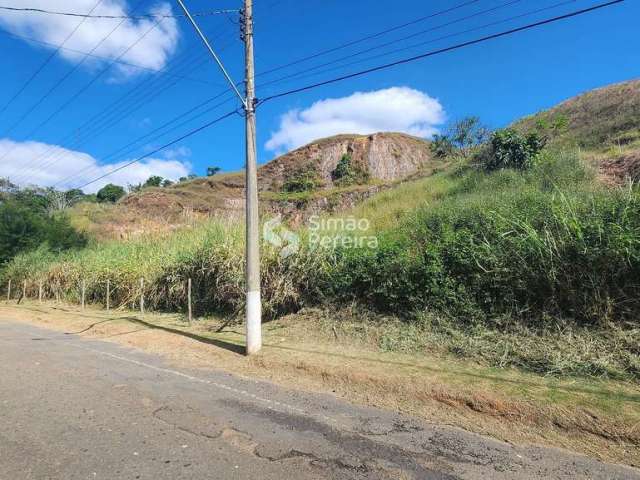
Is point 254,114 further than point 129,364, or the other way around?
point 254,114

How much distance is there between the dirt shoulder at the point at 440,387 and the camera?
4250 millimetres

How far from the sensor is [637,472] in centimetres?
353

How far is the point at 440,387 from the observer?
5.46m

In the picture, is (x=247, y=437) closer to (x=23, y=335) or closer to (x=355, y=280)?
(x=355, y=280)

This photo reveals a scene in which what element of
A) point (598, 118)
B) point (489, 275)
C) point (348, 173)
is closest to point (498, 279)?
point (489, 275)

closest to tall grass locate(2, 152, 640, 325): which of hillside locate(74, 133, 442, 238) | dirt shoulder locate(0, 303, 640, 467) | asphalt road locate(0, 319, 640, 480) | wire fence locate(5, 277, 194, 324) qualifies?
wire fence locate(5, 277, 194, 324)

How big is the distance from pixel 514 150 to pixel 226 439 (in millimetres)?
17924

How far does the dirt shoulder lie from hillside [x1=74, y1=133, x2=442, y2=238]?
28.1m

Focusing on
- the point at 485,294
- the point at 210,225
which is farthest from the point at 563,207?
the point at 210,225

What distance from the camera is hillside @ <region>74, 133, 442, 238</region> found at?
40.4m

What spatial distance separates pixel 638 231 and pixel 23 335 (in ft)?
48.3

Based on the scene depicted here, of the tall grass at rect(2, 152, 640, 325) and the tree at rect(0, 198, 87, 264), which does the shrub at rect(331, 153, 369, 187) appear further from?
the tall grass at rect(2, 152, 640, 325)

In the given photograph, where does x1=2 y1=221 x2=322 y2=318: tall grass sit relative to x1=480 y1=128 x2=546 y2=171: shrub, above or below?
below

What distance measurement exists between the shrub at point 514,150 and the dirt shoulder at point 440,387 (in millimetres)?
12849
